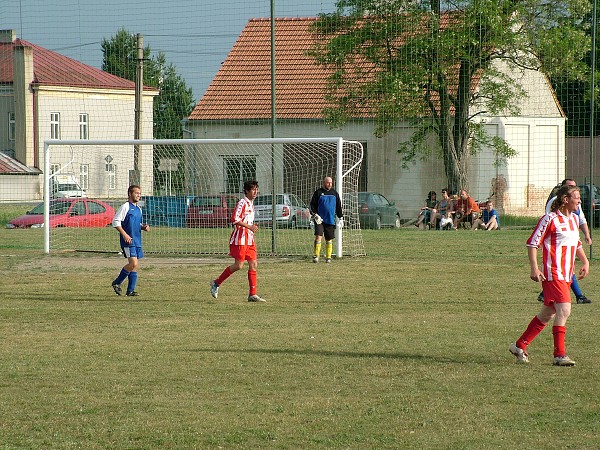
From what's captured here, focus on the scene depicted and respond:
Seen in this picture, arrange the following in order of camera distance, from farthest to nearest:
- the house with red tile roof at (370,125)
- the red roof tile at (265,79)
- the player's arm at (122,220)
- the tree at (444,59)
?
the red roof tile at (265,79) → the house with red tile roof at (370,125) → the tree at (444,59) → the player's arm at (122,220)

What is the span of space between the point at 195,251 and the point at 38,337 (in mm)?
12301

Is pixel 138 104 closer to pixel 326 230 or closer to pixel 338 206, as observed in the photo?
pixel 338 206

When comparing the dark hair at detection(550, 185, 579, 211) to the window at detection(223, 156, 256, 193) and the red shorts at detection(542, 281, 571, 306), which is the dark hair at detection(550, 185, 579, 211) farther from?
the window at detection(223, 156, 256, 193)

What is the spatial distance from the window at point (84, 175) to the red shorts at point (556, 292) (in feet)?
74.5

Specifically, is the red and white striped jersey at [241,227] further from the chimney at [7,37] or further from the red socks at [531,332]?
the chimney at [7,37]

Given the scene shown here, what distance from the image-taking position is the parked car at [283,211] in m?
24.2

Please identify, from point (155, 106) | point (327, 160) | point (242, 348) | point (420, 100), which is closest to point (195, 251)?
point (327, 160)

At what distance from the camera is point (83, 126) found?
28141 millimetres

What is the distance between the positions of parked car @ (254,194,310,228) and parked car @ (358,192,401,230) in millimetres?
Result: 4666

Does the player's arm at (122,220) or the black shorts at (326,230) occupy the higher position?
the player's arm at (122,220)

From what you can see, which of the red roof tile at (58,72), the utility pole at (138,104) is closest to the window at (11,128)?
the red roof tile at (58,72)

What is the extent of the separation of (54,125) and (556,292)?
25.0 metres

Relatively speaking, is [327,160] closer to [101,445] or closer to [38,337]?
[38,337]

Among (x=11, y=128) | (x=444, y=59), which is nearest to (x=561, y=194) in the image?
(x=444, y=59)
